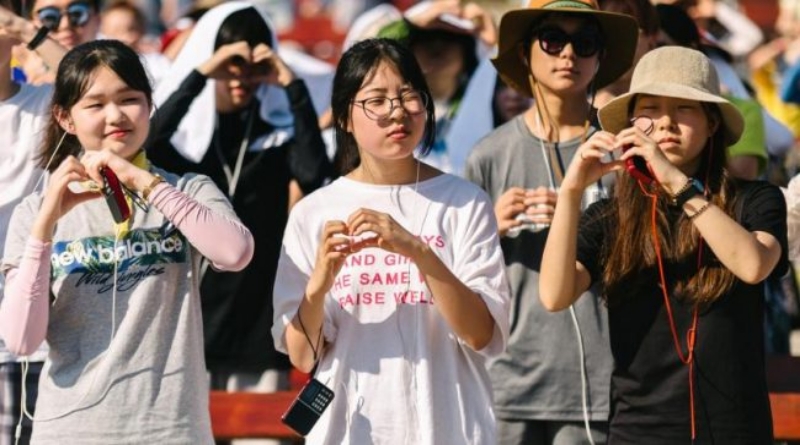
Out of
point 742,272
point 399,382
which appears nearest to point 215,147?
point 399,382

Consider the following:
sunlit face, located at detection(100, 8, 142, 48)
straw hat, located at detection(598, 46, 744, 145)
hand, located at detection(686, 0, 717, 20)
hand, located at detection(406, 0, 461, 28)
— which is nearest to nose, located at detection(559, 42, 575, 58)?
straw hat, located at detection(598, 46, 744, 145)

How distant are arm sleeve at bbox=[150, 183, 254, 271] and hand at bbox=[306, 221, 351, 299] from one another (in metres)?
0.28

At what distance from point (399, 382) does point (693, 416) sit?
2.81 ft

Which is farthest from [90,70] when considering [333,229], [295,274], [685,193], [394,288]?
[685,193]

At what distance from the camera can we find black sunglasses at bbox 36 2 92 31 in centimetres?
771

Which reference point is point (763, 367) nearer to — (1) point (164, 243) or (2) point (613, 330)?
(2) point (613, 330)

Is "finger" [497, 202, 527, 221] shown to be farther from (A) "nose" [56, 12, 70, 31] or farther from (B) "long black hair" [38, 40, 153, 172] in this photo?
(A) "nose" [56, 12, 70, 31]

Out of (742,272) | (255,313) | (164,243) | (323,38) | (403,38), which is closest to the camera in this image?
(742,272)

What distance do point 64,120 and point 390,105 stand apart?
3.57 ft

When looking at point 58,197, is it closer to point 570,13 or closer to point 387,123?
point 387,123

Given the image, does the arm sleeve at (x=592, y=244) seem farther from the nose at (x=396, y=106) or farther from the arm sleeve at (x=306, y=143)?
the arm sleeve at (x=306, y=143)

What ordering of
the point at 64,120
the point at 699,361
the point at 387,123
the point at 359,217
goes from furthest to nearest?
the point at 64,120
the point at 387,123
the point at 699,361
the point at 359,217

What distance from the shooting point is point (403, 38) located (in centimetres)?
859

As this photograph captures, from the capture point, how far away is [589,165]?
5.18 meters
